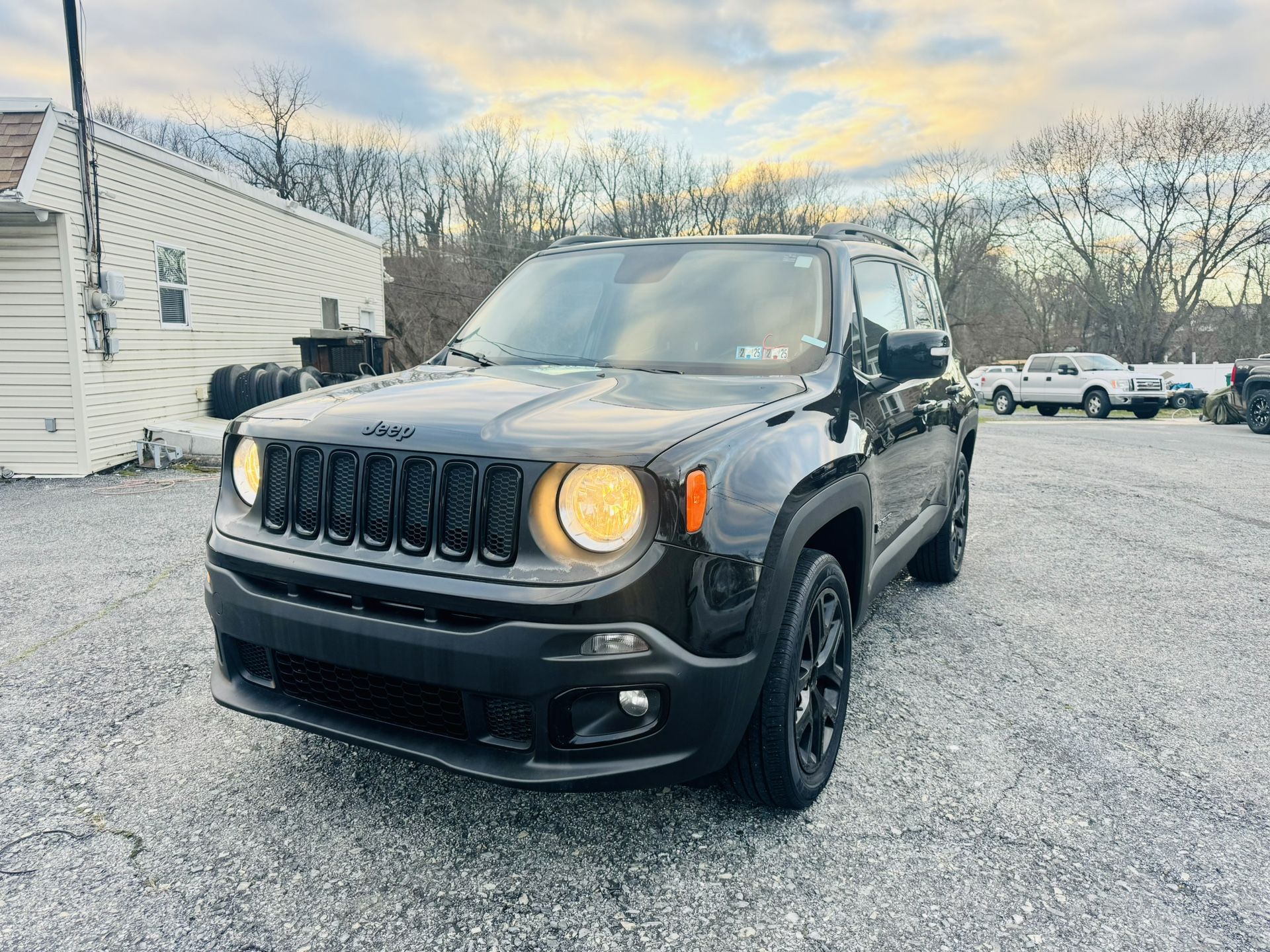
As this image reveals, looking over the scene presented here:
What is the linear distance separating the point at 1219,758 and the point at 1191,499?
6.37 m

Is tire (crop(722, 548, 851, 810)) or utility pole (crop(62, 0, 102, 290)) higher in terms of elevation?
utility pole (crop(62, 0, 102, 290))

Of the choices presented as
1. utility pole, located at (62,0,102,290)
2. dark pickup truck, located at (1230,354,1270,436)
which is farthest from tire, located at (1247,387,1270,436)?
utility pole, located at (62,0,102,290)

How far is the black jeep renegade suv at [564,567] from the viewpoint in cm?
207

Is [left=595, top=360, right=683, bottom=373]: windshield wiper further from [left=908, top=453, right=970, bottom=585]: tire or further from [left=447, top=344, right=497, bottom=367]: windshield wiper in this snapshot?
[left=908, top=453, right=970, bottom=585]: tire

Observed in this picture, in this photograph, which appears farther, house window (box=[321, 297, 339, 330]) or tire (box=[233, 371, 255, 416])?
house window (box=[321, 297, 339, 330])

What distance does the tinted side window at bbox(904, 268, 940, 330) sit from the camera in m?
4.45

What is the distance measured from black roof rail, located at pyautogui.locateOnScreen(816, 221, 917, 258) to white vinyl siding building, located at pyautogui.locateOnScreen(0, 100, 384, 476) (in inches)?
345

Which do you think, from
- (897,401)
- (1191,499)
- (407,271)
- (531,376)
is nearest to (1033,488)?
(1191,499)

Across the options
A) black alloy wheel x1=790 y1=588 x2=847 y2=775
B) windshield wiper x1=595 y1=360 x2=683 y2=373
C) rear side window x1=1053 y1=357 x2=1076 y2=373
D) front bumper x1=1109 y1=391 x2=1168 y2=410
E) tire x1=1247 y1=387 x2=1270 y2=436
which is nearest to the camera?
black alloy wheel x1=790 y1=588 x2=847 y2=775

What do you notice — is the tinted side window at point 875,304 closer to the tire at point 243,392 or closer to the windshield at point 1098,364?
the tire at point 243,392

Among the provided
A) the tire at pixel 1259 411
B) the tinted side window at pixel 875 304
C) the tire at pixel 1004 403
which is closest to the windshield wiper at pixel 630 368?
the tinted side window at pixel 875 304

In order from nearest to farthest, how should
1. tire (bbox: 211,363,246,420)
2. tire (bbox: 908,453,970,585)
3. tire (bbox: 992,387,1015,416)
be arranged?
tire (bbox: 908,453,970,585) → tire (bbox: 211,363,246,420) → tire (bbox: 992,387,1015,416)

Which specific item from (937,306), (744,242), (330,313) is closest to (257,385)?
(330,313)

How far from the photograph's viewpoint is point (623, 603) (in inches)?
79.9
